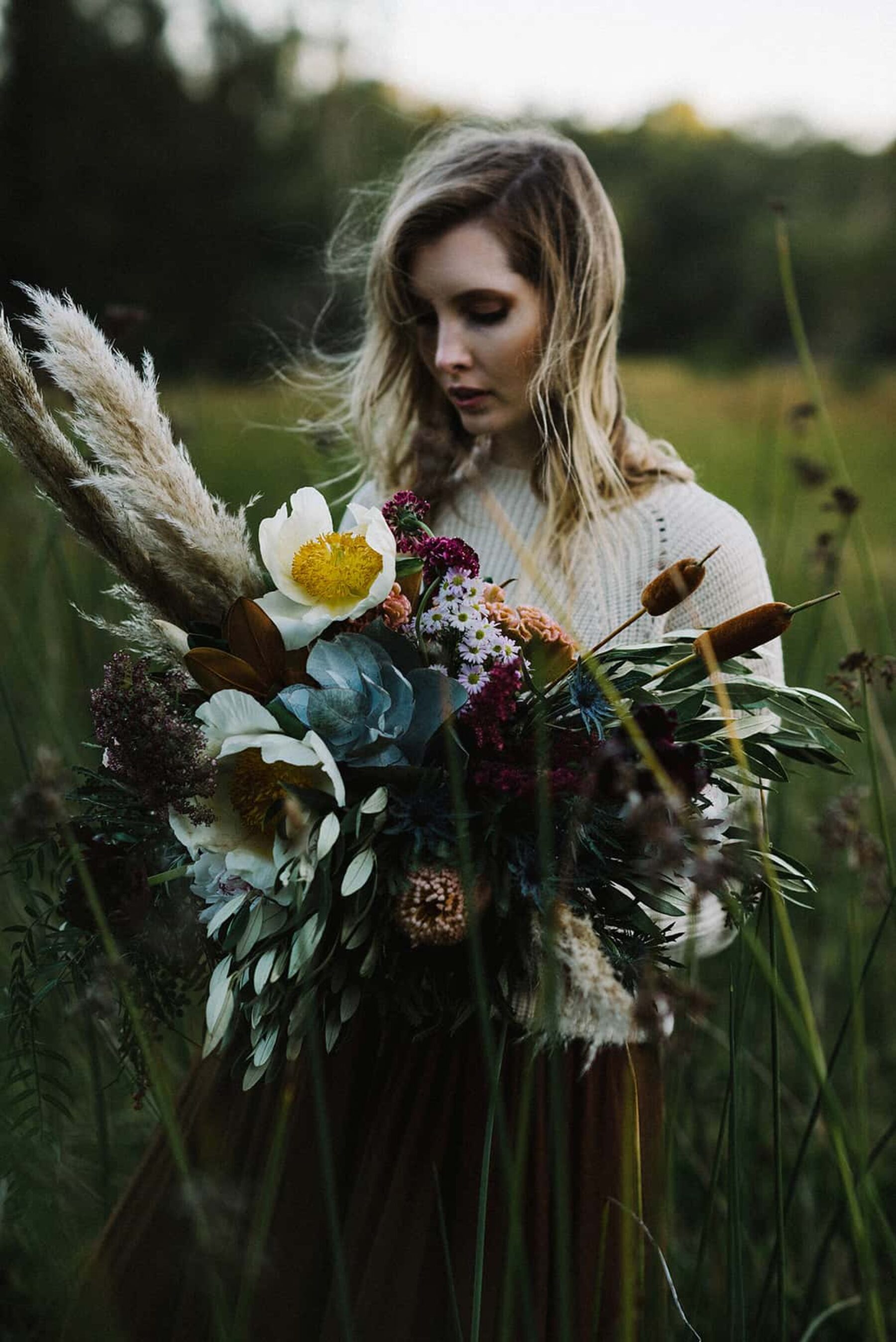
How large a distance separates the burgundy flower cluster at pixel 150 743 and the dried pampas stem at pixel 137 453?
90 millimetres

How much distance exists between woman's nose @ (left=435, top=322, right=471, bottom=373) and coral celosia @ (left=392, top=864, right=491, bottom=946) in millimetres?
660

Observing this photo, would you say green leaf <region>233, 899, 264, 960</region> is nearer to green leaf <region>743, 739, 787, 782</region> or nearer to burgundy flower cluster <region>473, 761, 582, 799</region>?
burgundy flower cluster <region>473, 761, 582, 799</region>

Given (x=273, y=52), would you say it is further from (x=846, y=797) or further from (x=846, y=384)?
(x=846, y=797)

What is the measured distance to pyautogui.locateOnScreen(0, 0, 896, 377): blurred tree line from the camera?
7.16 m

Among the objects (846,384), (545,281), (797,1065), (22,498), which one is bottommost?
(797,1065)

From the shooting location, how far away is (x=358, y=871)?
1.90ft

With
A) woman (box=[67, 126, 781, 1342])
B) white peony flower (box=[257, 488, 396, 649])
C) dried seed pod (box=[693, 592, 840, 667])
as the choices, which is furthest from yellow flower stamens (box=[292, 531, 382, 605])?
dried seed pod (box=[693, 592, 840, 667])

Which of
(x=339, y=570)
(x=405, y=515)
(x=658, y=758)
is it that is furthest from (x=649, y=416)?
(x=658, y=758)

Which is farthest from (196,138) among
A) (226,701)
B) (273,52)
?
(226,701)

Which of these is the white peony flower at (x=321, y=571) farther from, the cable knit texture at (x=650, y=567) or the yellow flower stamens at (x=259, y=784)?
the cable knit texture at (x=650, y=567)

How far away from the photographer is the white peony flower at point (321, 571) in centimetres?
64

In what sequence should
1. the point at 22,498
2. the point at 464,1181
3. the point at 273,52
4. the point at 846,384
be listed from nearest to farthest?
the point at 464,1181
the point at 22,498
the point at 846,384
the point at 273,52

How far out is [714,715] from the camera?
662 mm

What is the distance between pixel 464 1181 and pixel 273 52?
9.71 m
